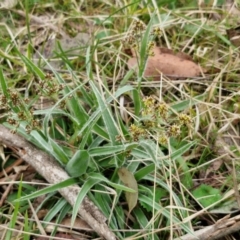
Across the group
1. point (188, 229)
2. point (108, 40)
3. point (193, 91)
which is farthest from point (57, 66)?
point (188, 229)

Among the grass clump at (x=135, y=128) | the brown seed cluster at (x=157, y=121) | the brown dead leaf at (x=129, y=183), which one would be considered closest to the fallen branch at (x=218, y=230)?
the grass clump at (x=135, y=128)

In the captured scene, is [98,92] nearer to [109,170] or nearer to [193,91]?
[109,170]

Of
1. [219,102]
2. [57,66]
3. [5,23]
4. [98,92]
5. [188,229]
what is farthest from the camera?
[5,23]

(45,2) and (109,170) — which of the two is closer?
(109,170)

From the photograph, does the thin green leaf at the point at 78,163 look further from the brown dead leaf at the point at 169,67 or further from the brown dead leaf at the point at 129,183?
the brown dead leaf at the point at 169,67

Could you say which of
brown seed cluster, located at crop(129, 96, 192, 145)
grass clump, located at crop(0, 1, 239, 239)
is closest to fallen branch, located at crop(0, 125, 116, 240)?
grass clump, located at crop(0, 1, 239, 239)

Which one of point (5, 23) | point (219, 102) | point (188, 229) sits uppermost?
point (5, 23)

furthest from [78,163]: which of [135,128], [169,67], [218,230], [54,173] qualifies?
[169,67]
